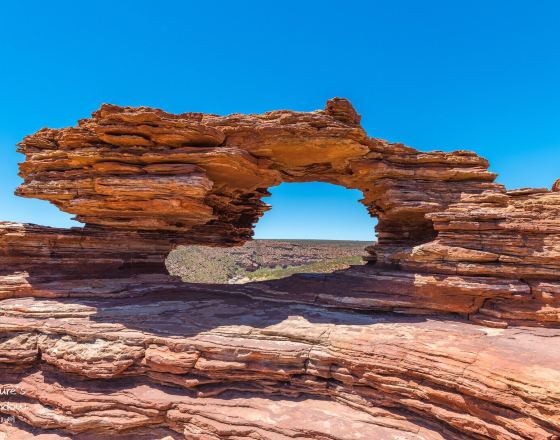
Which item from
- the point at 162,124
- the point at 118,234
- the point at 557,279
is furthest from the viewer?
the point at 118,234

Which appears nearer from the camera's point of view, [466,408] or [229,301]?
[466,408]

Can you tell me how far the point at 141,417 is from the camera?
10.5 m

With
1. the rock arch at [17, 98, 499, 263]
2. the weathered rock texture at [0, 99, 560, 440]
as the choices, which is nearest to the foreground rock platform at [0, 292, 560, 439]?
the weathered rock texture at [0, 99, 560, 440]

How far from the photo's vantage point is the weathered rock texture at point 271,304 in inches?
382

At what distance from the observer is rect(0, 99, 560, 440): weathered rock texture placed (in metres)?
9.70

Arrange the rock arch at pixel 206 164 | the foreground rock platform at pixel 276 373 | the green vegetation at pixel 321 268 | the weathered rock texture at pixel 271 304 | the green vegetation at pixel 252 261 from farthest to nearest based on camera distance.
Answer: the green vegetation at pixel 252 261 → the green vegetation at pixel 321 268 → the rock arch at pixel 206 164 → the weathered rock texture at pixel 271 304 → the foreground rock platform at pixel 276 373

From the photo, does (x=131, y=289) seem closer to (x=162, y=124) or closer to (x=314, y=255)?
(x=162, y=124)

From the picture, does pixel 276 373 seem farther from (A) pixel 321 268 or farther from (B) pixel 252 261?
(B) pixel 252 261

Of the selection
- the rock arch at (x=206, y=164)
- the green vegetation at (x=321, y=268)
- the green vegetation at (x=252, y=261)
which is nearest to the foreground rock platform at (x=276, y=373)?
the rock arch at (x=206, y=164)

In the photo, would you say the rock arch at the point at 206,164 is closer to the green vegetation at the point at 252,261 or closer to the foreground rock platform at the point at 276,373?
the foreground rock platform at the point at 276,373

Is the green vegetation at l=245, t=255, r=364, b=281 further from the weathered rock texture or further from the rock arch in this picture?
the weathered rock texture

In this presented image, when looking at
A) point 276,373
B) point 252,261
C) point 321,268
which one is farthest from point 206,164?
point 252,261

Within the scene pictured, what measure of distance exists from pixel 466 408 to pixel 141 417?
1025cm

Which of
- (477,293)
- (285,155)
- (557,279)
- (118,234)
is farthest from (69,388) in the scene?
(557,279)
